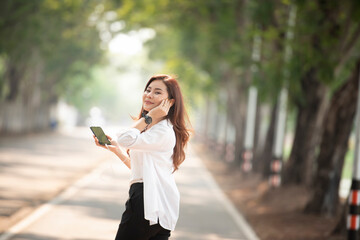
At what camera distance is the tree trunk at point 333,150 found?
38.1 feet

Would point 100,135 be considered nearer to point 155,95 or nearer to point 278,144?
point 155,95

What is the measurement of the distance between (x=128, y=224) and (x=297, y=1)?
26.1 ft

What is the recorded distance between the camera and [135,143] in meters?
4.27

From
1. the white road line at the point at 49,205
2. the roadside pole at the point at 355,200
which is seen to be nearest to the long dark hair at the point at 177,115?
the roadside pole at the point at 355,200

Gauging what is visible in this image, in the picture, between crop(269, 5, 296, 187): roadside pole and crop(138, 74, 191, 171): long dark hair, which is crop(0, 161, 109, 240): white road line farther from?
crop(138, 74, 191, 171): long dark hair

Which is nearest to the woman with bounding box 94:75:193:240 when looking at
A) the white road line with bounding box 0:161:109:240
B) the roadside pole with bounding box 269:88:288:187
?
the white road line with bounding box 0:161:109:240

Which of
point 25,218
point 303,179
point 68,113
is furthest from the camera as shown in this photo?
point 68,113

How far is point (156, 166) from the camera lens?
441 centimetres

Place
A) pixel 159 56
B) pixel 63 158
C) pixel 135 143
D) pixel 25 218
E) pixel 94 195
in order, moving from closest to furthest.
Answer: pixel 135 143
pixel 25 218
pixel 94 195
pixel 63 158
pixel 159 56

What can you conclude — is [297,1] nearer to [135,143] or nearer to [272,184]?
[272,184]

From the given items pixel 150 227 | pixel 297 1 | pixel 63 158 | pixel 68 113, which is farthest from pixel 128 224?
pixel 68 113

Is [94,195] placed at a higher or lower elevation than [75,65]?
lower

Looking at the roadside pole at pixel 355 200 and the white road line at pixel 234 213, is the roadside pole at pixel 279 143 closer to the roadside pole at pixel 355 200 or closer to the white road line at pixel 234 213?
the white road line at pixel 234 213

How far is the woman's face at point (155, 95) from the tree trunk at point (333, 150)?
7227 millimetres
